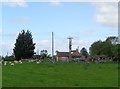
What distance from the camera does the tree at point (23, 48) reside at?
361 feet

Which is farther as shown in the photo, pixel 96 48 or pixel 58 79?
pixel 96 48

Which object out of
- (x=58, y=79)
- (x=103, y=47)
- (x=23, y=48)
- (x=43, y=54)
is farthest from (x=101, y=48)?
(x=58, y=79)

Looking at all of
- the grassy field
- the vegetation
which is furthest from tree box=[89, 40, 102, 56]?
the grassy field

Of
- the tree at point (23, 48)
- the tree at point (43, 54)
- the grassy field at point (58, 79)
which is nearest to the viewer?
the grassy field at point (58, 79)

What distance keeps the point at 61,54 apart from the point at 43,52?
14.5 m

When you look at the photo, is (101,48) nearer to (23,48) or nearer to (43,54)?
(43,54)

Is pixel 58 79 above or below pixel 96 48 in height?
below

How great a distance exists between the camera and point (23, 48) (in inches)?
4301

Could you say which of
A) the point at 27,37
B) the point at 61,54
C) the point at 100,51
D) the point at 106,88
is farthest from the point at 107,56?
the point at 106,88

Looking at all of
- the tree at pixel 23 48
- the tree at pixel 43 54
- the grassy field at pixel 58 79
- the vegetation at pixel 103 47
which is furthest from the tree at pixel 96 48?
the grassy field at pixel 58 79

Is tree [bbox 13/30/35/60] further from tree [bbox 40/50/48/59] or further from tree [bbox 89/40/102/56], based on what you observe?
tree [bbox 89/40/102/56]

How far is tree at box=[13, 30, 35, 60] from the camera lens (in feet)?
361

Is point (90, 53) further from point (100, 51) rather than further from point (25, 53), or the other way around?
point (25, 53)

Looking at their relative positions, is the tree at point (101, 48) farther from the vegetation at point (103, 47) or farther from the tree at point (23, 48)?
the tree at point (23, 48)
